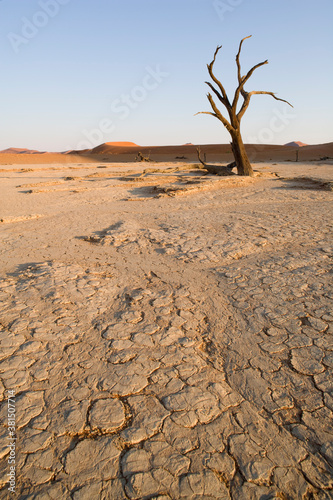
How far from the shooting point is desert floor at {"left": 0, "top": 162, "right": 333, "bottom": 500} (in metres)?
1.17

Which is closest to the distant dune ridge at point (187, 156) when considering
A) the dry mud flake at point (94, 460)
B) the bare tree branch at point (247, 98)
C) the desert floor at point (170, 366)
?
the bare tree branch at point (247, 98)

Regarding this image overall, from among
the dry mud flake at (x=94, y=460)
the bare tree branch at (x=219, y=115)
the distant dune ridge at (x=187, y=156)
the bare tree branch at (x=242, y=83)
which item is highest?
the bare tree branch at (x=242, y=83)

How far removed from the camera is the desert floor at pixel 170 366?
1.17m

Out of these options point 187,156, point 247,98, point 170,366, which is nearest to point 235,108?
point 247,98

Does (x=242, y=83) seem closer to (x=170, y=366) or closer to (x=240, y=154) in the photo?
(x=240, y=154)

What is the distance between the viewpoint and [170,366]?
5.58ft

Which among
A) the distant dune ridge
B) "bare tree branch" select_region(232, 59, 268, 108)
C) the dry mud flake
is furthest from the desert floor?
the distant dune ridge

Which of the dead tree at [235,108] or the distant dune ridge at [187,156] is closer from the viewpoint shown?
the dead tree at [235,108]

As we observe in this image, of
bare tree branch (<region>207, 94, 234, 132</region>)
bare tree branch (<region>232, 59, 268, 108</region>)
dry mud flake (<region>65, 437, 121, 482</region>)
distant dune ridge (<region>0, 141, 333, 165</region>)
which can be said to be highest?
bare tree branch (<region>232, 59, 268, 108</region>)

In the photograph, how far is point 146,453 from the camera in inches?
48.7

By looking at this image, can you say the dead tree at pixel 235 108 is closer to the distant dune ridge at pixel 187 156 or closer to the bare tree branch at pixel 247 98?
the bare tree branch at pixel 247 98

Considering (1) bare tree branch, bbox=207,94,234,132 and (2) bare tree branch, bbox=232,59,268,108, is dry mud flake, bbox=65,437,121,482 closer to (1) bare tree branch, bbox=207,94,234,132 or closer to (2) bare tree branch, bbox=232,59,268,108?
(1) bare tree branch, bbox=207,94,234,132

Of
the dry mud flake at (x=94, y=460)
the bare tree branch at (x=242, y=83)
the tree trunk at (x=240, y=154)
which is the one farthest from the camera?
the tree trunk at (x=240, y=154)

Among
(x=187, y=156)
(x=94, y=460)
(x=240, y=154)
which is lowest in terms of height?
(x=94, y=460)
